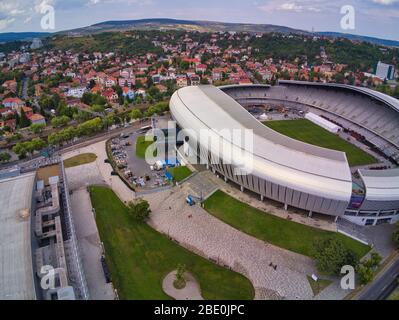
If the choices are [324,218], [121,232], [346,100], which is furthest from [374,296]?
[346,100]

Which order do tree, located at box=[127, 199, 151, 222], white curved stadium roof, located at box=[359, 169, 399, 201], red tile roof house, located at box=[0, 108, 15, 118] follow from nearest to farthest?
A: white curved stadium roof, located at box=[359, 169, 399, 201], tree, located at box=[127, 199, 151, 222], red tile roof house, located at box=[0, 108, 15, 118]

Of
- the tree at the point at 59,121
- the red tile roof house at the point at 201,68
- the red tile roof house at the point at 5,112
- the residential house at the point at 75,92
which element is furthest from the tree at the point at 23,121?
the red tile roof house at the point at 201,68

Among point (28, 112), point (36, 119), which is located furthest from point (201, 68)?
point (36, 119)

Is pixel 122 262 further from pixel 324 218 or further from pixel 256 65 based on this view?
pixel 256 65

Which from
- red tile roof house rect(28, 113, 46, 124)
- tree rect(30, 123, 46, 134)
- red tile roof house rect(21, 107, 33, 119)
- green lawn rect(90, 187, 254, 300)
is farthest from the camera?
red tile roof house rect(21, 107, 33, 119)

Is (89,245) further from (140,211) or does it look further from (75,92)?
(75,92)

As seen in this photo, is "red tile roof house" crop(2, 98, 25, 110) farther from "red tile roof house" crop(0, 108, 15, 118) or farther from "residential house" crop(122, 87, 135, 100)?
"residential house" crop(122, 87, 135, 100)

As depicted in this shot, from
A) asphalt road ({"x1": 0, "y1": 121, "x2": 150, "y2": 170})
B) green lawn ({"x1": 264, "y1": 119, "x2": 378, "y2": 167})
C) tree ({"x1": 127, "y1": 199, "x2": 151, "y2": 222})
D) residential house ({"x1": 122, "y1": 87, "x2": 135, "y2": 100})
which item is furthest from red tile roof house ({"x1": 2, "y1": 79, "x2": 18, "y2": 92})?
green lawn ({"x1": 264, "y1": 119, "x2": 378, "y2": 167})

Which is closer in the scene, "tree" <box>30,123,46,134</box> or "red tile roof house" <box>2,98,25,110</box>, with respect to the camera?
"tree" <box>30,123,46,134</box>
